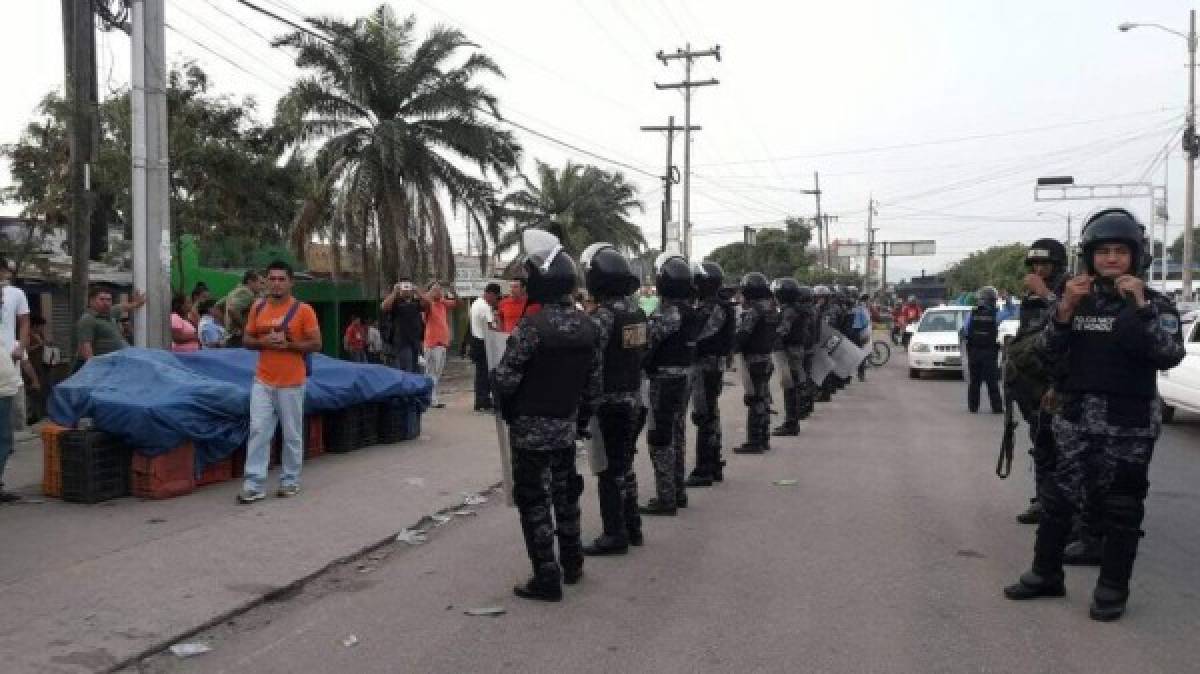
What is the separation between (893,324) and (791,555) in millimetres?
35164

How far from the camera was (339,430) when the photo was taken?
32.0ft

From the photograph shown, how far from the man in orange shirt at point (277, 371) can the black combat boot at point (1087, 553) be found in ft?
18.1

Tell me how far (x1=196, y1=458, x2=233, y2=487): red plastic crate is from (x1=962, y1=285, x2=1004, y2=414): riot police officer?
10.2 metres

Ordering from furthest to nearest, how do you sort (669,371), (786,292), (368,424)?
1. (786,292)
2. (368,424)
3. (669,371)

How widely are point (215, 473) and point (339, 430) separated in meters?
1.77

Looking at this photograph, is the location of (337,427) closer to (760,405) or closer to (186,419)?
(186,419)

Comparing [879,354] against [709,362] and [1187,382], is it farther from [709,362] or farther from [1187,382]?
[709,362]

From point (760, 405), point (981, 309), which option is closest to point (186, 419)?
point (760, 405)

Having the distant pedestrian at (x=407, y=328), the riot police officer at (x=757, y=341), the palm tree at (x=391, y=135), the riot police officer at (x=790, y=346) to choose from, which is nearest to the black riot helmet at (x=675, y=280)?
the riot police officer at (x=757, y=341)

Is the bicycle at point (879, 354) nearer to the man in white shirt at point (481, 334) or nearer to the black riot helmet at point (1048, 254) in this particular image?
the man in white shirt at point (481, 334)

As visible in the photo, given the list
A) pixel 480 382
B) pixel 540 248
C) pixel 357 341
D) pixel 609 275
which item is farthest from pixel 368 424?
pixel 357 341

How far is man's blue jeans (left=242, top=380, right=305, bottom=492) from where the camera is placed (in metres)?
7.50

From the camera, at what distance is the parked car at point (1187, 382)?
37.7 feet

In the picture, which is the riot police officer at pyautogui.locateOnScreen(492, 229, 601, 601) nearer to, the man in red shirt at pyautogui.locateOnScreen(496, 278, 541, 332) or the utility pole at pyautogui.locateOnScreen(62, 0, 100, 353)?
the man in red shirt at pyautogui.locateOnScreen(496, 278, 541, 332)
